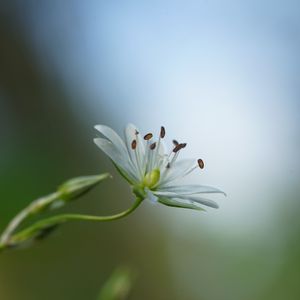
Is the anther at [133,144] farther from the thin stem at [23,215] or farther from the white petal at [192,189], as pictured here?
the thin stem at [23,215]

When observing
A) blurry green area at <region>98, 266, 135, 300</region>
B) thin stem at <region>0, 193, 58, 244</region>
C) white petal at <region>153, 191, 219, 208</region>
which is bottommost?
blurry green area at <region>98, 266, 135, 300</region>

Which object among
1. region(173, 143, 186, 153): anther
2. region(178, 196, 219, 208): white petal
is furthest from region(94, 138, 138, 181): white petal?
region(173, 143, 186, 153): anther

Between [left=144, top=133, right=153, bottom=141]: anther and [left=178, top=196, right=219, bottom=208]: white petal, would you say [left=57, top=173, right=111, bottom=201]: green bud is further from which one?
[left=144, top=133, right=153, bottom=141]: anther

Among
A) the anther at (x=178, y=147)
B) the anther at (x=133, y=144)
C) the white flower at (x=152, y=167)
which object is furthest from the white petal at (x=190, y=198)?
the anther at (x=178, y=147)

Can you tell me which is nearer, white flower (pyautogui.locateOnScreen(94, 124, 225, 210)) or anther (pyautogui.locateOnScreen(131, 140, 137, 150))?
white flower (pyautogui.locateOnScreen(94, 124, 225, 210))

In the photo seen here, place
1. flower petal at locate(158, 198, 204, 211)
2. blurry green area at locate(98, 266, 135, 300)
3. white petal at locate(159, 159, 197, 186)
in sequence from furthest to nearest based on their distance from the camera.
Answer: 1. white petal at locate(159, 159, 197, 186)
2. flower petal at locate(158, 198, 204, 211)
3. blurry green area at locate(98, 266, 135, 300)

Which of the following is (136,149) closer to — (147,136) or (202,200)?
(147,136)

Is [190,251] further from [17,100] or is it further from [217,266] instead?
[17,100]

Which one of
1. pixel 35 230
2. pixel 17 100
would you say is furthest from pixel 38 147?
pixel 35 230
